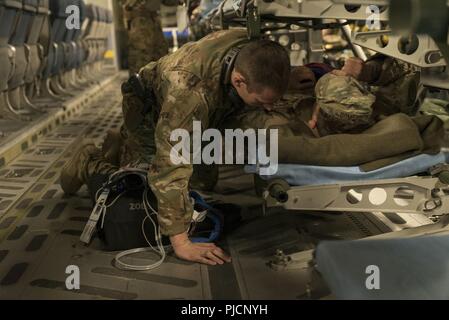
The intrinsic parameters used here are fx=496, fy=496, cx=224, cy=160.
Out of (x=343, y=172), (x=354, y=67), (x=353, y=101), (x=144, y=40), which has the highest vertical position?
(x=144, y=40)

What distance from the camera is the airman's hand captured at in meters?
2.18

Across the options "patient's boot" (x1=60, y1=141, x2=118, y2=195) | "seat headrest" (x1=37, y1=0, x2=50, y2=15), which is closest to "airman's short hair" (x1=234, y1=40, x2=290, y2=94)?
Answer: "patient's boot" (x1=60, y1=141, x2=118, y2=195)

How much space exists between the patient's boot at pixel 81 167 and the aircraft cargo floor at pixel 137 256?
0.28 feet

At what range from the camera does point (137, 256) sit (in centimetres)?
230

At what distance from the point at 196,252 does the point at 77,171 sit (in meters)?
1.23

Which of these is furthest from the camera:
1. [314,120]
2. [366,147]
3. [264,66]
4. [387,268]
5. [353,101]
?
[314,120]

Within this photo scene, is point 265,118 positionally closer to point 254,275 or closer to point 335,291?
point 254,275

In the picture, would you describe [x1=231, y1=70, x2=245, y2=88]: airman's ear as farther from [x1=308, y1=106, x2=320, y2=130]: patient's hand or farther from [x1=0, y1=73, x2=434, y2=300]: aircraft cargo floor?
[x1=0, y1=73, x2=434, y2=300]: aircraft cargo floor

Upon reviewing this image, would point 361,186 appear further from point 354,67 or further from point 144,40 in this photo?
point 144,40

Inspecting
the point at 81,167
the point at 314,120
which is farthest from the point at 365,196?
the point at 81,167

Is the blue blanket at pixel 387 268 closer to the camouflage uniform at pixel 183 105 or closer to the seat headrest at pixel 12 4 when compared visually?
the camouflage uniform at pixel 183 105
